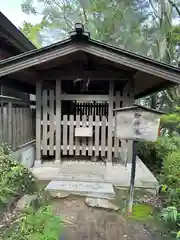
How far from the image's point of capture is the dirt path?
2.50 metres

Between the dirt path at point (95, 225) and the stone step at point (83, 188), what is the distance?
0.33 metres

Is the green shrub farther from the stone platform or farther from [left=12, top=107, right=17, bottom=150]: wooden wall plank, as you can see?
[left=12, top=107, right=17, bottom=150]: wooden wall plank

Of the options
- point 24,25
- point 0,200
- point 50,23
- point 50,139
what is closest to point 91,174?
point 50,139

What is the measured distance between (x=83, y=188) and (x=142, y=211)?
111 cm

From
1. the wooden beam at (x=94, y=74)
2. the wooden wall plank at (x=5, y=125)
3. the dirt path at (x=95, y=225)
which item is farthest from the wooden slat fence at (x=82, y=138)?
the dirt path at (x=95, y=225)

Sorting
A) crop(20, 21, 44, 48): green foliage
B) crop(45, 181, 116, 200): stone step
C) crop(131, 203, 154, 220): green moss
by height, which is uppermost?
crop(20, 21, 44, 48): green foliage

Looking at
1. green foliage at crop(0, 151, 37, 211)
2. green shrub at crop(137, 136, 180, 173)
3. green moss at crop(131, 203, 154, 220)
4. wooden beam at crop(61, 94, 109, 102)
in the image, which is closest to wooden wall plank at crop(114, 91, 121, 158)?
wooden beam at crop(61, 94, 109, 102)

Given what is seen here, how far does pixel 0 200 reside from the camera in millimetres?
2857

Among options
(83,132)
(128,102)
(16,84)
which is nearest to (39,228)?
(83,132)

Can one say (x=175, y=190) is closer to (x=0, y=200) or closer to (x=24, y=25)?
(x=0, y=200)

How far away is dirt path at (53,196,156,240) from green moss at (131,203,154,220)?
0.19 meters

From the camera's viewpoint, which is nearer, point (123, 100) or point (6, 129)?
point (6, 129)

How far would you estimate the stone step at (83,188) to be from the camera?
3543 millimetres

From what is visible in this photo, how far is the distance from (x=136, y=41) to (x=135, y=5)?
2.73 m
